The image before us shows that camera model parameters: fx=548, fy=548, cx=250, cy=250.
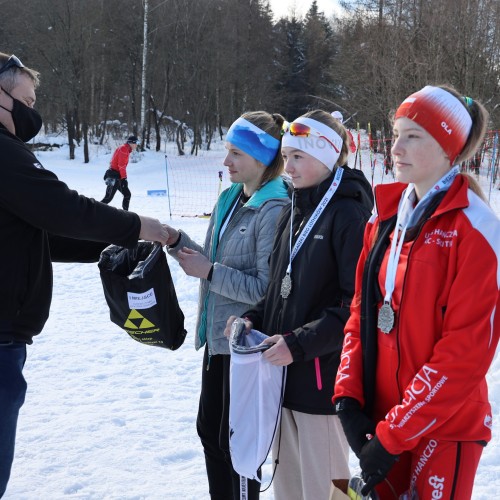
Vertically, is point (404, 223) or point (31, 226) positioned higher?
point (404, 223)

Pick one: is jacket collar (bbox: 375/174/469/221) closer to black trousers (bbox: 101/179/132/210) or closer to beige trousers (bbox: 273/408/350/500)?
beige trousers (bbox: 273/408/350/500)

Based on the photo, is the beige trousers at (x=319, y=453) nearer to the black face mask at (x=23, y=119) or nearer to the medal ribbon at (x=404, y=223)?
the medal ribbon at (x=404, y=223)

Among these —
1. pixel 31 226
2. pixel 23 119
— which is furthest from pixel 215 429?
pixel 23 119

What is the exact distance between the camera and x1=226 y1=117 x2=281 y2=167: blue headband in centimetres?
288

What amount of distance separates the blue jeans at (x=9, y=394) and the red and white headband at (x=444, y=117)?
73.9 inches

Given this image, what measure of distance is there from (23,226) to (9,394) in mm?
724

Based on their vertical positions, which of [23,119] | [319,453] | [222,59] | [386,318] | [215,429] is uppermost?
[222,59]

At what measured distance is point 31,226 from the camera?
7.87 ft

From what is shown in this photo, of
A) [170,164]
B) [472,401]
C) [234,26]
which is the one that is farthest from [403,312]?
[234,26]

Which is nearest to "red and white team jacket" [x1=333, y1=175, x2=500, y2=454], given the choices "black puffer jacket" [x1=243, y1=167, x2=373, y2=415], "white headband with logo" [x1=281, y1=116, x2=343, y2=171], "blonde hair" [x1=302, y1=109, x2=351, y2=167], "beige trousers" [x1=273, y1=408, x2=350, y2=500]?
"black puffer jacket" [x1=243, y1=167, x2=373, y2=415]

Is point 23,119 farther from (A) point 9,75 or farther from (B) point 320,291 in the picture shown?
(B) point 320,291

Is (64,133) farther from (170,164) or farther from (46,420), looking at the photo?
(46,420)

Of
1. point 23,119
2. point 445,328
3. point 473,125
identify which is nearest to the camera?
point 445,328

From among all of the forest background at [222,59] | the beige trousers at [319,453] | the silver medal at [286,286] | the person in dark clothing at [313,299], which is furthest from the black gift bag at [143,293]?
the forest background at [222,59]
